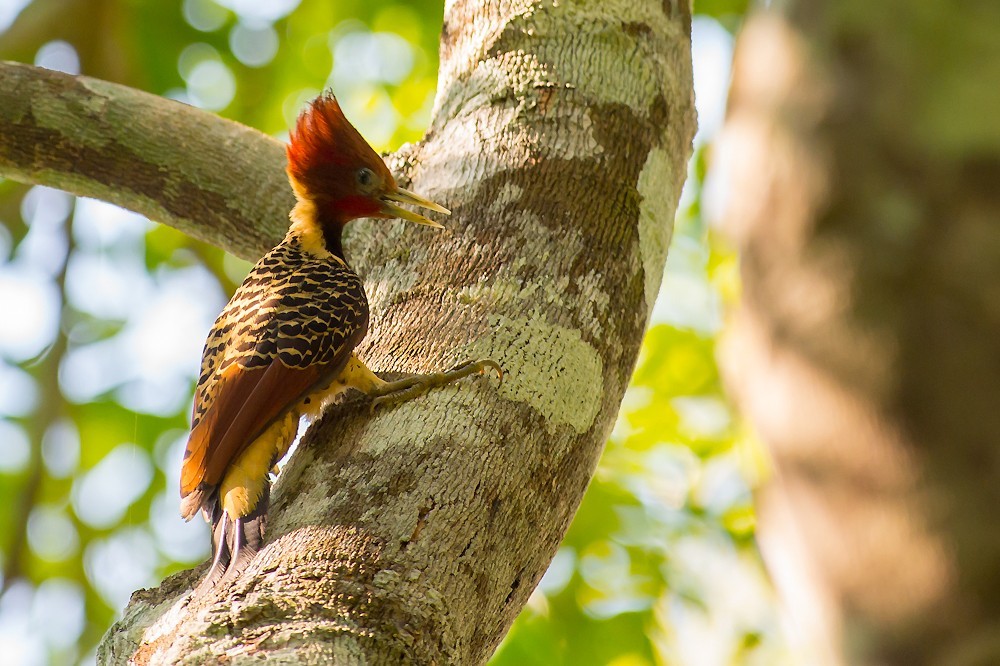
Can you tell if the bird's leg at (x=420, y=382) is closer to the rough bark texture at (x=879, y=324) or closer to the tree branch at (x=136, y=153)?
the tree branch at (x=136, y=153)

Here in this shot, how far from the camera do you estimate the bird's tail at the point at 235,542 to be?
1.91 meters

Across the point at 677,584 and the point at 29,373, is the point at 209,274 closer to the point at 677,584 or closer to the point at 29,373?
the point at 29,373

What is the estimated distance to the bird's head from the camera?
10.5ft

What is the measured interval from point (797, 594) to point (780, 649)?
396 centimetres

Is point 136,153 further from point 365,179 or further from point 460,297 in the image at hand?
point 460,297

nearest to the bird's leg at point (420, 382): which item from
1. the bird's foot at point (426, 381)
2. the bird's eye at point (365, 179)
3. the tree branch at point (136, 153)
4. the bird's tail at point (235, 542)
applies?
the bird's foot at point (426, 381)

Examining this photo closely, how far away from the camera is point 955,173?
611mm

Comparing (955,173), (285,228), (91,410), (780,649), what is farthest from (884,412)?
(91,410)

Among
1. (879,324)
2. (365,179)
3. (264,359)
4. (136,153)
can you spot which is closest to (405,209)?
(365,179)

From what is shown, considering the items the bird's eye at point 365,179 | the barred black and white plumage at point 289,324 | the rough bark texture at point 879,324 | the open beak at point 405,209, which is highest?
the bird's eye at point 365,179

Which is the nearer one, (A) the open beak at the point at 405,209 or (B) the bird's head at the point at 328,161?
(A) the open beak at the point at 405,209

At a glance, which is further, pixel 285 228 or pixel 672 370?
pixel 672 370

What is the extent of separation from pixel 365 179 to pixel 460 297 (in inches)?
38.1

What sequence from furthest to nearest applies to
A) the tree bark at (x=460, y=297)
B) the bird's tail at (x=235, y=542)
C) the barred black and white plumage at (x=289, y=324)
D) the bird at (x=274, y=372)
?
the barred black and white plumage at (x=289, y=324)
the bird at (x=274, y=372)
the bird's tail at (x=235, y=542)
the tree bark at (x=460, y=297)
